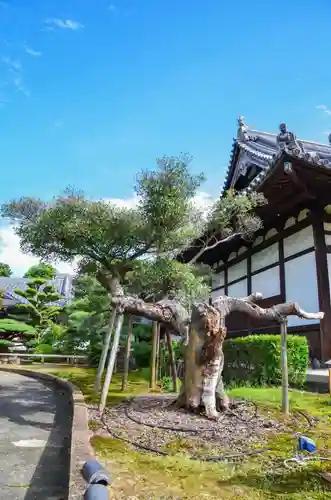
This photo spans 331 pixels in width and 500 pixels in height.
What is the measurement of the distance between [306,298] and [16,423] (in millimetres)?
7619

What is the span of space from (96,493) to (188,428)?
2.75 m

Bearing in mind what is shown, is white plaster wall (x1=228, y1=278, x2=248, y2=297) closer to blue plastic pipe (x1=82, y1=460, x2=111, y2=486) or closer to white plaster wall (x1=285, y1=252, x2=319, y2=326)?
white plaster wall (x1=285, y1=252, x2=319, y2=326)

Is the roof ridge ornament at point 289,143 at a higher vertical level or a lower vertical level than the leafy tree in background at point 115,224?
higher

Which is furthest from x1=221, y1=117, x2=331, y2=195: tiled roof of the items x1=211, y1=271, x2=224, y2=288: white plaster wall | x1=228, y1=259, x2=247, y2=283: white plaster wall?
x1=211, y1=271, x2=224, y2=288: white plaster wall

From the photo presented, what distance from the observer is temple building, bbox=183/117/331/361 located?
29.9 ft

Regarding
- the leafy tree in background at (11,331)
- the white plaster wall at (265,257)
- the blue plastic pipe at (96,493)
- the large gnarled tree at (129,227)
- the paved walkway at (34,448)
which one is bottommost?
the paved walkway at (34,448)

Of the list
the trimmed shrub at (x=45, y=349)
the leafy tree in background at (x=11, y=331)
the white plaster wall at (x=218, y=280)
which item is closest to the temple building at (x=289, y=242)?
the white plaster wall at (x=218, y=280)

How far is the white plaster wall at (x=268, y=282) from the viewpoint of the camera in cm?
1238

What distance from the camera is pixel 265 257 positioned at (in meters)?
13.2

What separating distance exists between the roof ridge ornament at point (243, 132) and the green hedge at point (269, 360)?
9421 mm

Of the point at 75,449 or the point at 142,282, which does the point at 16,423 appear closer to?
the point at 75,449

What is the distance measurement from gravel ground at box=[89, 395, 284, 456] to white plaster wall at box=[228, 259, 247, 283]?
854 centimetres

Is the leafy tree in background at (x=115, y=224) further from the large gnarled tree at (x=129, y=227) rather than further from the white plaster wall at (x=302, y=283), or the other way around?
the white plaster wall at (x=302, y=283)

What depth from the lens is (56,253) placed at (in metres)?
9.41
